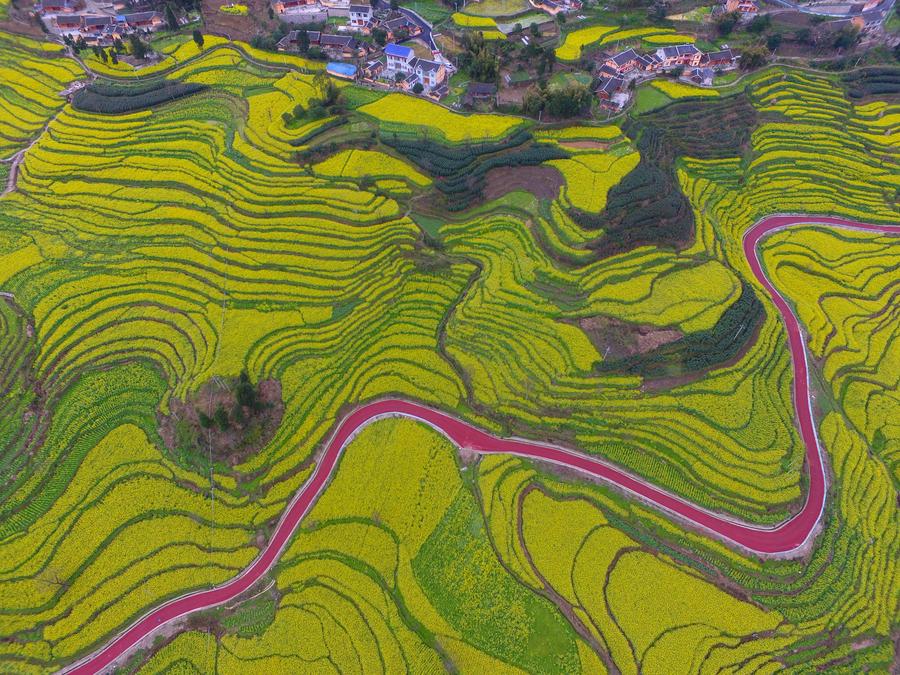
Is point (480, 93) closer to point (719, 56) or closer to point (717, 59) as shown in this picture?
point (717, 59)

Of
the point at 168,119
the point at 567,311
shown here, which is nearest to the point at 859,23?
the point at 567,311

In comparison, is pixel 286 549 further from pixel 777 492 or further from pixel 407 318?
pixel 777 492

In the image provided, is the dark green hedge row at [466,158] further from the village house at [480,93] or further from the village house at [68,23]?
the village house at [68,23]

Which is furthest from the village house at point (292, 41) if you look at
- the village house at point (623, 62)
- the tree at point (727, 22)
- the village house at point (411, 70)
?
the tree at point (727, 22)

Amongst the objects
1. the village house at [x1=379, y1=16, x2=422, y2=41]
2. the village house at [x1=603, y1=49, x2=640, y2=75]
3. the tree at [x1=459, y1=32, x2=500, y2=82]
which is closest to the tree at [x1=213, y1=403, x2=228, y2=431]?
the tree at [x1=459, y1=32, x2=500, y2=82]

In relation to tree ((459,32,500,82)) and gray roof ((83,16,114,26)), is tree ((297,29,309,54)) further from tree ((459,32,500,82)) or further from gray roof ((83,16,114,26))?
gray roof ((83,16,114,26))

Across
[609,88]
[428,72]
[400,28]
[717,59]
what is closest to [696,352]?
[609,88]
